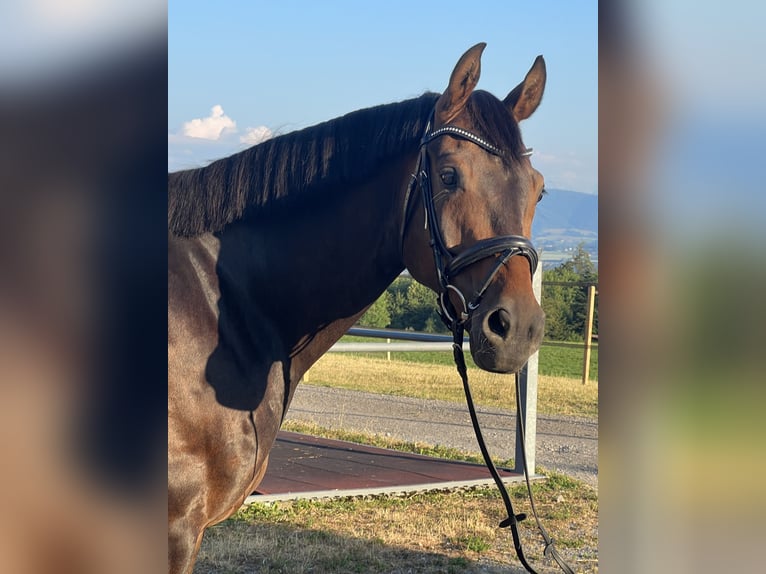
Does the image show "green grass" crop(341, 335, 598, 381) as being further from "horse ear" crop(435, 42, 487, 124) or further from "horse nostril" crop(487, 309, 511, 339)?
"horse nostril" crop(487, 309, 511, 339)

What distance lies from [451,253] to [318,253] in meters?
0.51

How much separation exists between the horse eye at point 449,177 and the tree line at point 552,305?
31.2 ft

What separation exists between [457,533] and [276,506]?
51.7 inches

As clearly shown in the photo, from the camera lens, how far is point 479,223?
7.32 ft

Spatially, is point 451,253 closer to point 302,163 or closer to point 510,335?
point 510,335

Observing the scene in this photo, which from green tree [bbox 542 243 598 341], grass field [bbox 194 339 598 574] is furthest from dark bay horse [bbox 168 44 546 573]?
green tree [bbox 542 243 598 341]

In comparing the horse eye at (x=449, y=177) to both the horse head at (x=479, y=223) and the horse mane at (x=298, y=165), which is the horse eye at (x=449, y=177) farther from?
the horse mane at (x=298, y=165)

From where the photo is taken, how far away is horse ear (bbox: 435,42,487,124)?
2.34m

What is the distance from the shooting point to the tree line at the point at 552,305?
706 inches

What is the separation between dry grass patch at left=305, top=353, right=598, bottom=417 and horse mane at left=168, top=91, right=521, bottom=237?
28.2ft
